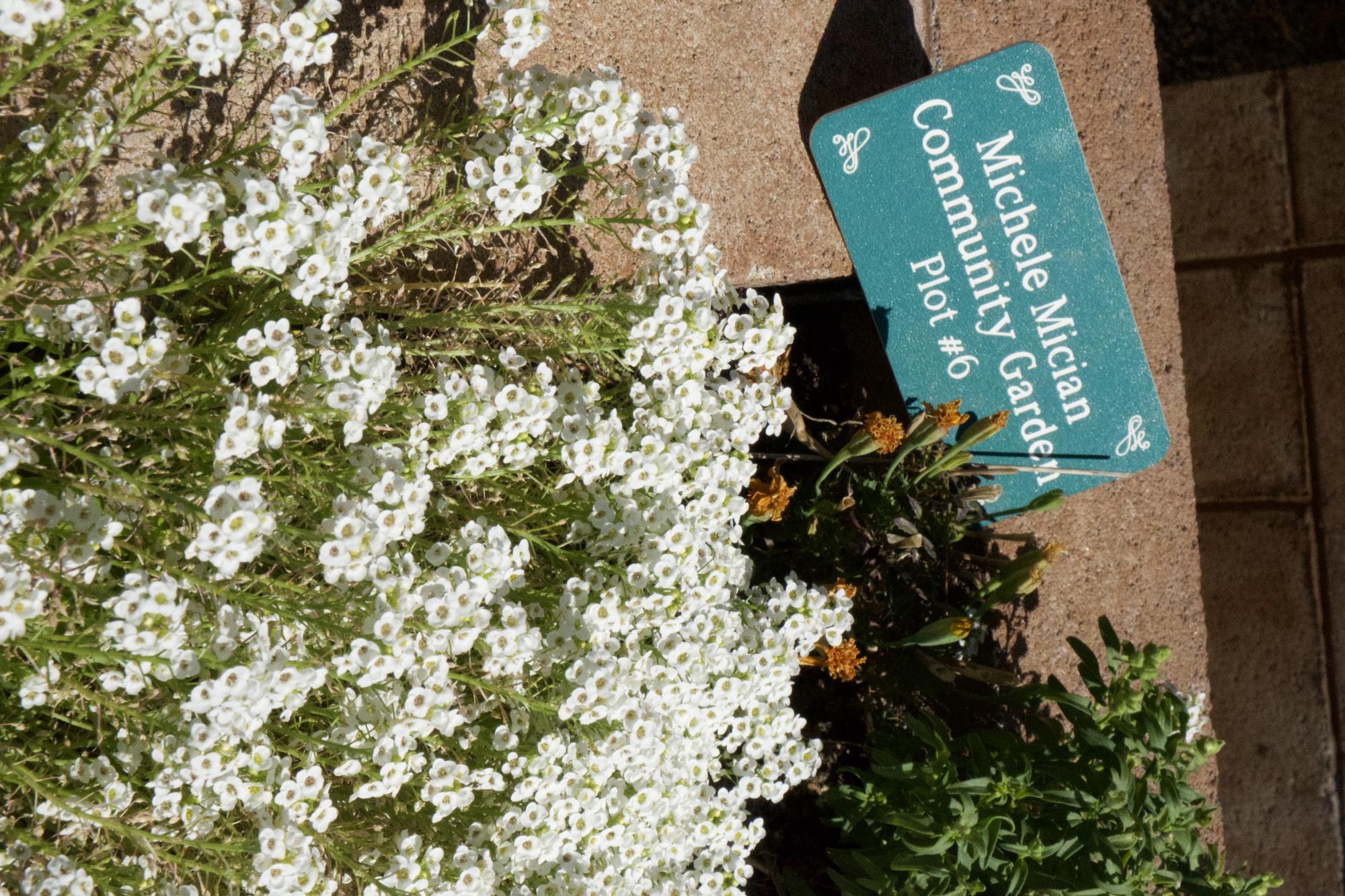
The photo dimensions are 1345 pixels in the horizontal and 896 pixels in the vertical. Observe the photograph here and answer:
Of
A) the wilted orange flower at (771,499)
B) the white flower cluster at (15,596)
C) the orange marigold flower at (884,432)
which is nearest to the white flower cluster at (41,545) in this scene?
the white flower cluster at (15,596)

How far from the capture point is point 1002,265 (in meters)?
2.08

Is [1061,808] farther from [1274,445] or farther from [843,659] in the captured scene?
[1274,445]

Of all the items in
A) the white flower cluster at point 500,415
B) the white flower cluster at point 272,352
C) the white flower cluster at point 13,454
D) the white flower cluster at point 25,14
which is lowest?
the white flower cluster at point 500,415

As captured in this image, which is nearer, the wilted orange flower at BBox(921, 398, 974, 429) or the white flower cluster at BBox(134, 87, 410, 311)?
the white flower cluster at BBox(134, 87, 410, 311)

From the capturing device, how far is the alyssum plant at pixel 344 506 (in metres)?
1.13

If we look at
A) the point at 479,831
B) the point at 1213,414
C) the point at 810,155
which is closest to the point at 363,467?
the point at 479,831

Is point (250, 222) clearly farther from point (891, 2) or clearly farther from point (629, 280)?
point (891, 2)

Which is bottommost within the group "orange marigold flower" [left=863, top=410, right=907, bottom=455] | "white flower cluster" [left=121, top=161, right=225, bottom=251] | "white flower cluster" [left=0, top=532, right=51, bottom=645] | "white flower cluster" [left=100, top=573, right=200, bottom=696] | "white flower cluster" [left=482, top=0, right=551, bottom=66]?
"orange marigold flower" [left=863, top=410, right=907, bottom=455]

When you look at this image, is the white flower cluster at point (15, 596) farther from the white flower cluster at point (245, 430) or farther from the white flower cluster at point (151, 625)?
the white flower cluster at point (245, 430)

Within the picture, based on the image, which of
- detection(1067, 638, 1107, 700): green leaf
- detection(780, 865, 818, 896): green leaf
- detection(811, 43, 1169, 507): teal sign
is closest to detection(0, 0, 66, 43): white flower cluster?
detection(811, 43, 1169, 507): teal sign

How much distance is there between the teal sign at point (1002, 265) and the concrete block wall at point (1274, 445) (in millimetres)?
1405

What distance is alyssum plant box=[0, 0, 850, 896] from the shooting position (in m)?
1.13

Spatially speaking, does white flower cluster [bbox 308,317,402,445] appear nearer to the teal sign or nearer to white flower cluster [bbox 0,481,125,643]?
white flower cluster [bbox 0,481,125,643]

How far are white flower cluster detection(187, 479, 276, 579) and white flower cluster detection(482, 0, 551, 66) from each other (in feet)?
2.27
